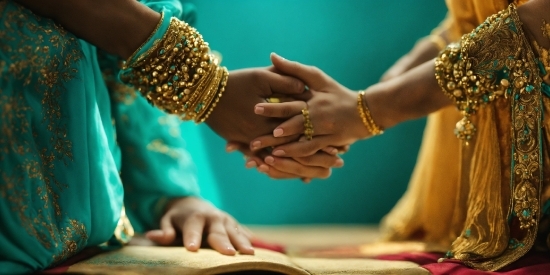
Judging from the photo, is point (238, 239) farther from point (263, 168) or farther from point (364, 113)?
point (364, 113)

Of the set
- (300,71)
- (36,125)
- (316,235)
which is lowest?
(316,235)

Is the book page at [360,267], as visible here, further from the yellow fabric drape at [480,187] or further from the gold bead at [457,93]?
the gold bead at [457,93]

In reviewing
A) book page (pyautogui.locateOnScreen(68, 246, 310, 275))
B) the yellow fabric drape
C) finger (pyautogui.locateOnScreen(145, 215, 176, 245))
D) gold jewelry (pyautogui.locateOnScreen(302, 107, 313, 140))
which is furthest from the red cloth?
finger (pyautogui.locateOnScreen(145, 215, 176, 245))

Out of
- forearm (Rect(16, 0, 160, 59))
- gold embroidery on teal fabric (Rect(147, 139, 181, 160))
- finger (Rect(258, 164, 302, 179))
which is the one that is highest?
Answer: forearm (Rect(16, 0, 160, 59))

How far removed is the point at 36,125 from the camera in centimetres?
78

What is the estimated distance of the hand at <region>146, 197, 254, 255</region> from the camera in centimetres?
95

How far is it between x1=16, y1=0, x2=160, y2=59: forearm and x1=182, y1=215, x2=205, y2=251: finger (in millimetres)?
319

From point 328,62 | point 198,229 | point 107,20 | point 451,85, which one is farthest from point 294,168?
point 328,62

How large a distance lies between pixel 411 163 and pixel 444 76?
42.3 inches

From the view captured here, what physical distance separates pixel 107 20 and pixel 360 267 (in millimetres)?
567

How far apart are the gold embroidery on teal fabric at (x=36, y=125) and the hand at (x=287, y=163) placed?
1.27ft

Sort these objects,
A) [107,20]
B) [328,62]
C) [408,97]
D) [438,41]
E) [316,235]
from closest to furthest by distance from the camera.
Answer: [107,20]
[408,97]
[438,41]
[316,235]
[328,62]

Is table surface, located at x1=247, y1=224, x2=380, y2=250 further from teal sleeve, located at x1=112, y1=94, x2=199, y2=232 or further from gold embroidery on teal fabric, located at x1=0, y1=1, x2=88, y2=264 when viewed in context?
gold embroidery on teal fabric, located at x1=0, y1=1, x2=88, y2=264

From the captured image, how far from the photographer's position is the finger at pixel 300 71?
1.09m
